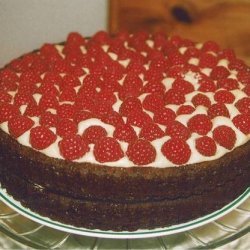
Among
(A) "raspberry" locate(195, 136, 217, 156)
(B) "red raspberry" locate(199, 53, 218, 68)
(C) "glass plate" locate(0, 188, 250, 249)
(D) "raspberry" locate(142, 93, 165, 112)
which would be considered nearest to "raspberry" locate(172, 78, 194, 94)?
(D) "raspberry" locate(142, 93, 165, 112)

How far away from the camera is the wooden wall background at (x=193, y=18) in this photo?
274 cm

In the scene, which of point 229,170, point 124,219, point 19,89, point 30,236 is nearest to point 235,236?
point 229,170

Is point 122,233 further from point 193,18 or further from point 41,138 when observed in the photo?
point 193,18

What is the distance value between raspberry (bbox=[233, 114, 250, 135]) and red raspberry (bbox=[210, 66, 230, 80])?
353 mm

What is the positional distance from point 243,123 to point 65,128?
0.63 m

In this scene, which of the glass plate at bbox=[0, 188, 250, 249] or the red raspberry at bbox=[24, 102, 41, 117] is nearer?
the glass plate at bbox=[0, 188, 250, 249]

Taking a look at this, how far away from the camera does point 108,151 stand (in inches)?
62.5

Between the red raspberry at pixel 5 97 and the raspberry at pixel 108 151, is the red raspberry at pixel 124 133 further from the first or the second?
the red raspberry at pixel 5 97

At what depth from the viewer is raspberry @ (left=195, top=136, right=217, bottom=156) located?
164 cm

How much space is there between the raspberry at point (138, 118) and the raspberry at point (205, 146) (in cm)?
20

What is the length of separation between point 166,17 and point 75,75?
99cm

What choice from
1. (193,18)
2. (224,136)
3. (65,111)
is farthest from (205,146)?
(193,18)

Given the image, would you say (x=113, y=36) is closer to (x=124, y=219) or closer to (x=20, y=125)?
(x=20, y=125)

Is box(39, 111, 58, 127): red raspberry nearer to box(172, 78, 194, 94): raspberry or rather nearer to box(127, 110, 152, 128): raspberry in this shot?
box(127, 110, 152, 128): raspberry
